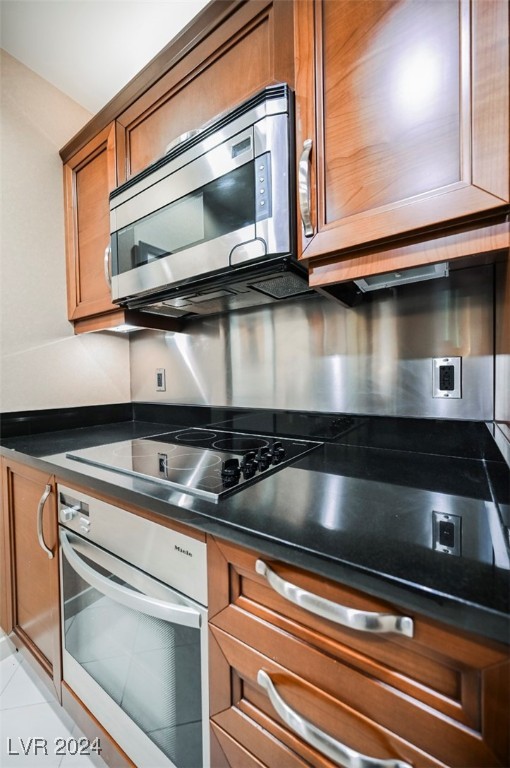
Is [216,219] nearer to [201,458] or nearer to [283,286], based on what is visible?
[283,286]

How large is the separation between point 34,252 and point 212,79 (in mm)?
1014

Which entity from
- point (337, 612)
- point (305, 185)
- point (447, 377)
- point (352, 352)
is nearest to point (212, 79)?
point (305, 185)

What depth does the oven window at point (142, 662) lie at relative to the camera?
674 millimetres

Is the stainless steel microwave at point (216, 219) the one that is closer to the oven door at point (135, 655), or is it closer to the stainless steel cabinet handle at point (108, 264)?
the stainless steel cabinet handle at point (108, 264)

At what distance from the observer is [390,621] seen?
403mm

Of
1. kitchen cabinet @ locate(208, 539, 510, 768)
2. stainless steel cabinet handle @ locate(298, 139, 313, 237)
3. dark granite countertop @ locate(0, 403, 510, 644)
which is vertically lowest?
kitchen cabinet @ locate(208, 539, 510, 768)

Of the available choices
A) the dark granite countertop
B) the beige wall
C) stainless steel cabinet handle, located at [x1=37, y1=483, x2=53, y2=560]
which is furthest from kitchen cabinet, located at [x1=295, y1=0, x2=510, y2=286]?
the beige wall

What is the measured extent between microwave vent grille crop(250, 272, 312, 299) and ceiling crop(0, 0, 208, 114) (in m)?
0.99

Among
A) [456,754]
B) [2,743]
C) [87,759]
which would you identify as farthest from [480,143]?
[2,743]

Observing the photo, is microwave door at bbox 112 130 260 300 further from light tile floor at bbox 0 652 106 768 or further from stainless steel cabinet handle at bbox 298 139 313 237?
light tile floor at bbox 0 652 106 768

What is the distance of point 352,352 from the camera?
1.08m

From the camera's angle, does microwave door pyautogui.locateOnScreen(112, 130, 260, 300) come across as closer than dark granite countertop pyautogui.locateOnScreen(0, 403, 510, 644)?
No

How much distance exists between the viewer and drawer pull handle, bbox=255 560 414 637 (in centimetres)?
40

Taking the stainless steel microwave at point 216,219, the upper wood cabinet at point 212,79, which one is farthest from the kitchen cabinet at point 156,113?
the stainless steel microwave at point 216,219
